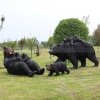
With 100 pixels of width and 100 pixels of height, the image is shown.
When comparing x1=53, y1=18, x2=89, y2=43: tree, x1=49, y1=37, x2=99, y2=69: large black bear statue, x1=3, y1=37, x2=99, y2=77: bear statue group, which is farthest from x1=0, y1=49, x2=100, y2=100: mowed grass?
x1=53, y1=18, x2=89, y2=43: tree

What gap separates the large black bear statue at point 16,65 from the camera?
13.3 metres

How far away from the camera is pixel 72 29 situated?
21734 millimetres

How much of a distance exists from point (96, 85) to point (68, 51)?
541 centimetres

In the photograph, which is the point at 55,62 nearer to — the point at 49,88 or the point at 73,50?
the point at 73,50

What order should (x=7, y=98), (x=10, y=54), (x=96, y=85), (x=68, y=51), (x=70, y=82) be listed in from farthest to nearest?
(x=68, y=51), (x=10, y=54), (x=70, y=82), (x=96, y=85), (x=7, y=98)

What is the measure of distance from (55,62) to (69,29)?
6.93 meters

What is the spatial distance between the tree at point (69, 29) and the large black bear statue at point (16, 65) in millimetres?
7659

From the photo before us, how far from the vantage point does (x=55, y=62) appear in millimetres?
15102

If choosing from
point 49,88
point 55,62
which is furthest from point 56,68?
point 49,88

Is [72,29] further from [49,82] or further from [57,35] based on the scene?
[49,82]

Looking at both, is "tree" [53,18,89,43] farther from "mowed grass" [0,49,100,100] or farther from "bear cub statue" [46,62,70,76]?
"mowed grass" [0,49,100,100]

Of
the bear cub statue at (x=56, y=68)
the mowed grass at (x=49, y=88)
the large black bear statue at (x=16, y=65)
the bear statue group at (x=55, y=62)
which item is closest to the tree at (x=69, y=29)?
the bear statue group at (x=55, y=62)

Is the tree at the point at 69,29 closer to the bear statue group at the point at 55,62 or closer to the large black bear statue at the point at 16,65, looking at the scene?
the bear statue group at the point at 55,62

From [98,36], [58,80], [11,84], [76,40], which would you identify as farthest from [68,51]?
[98,36]
